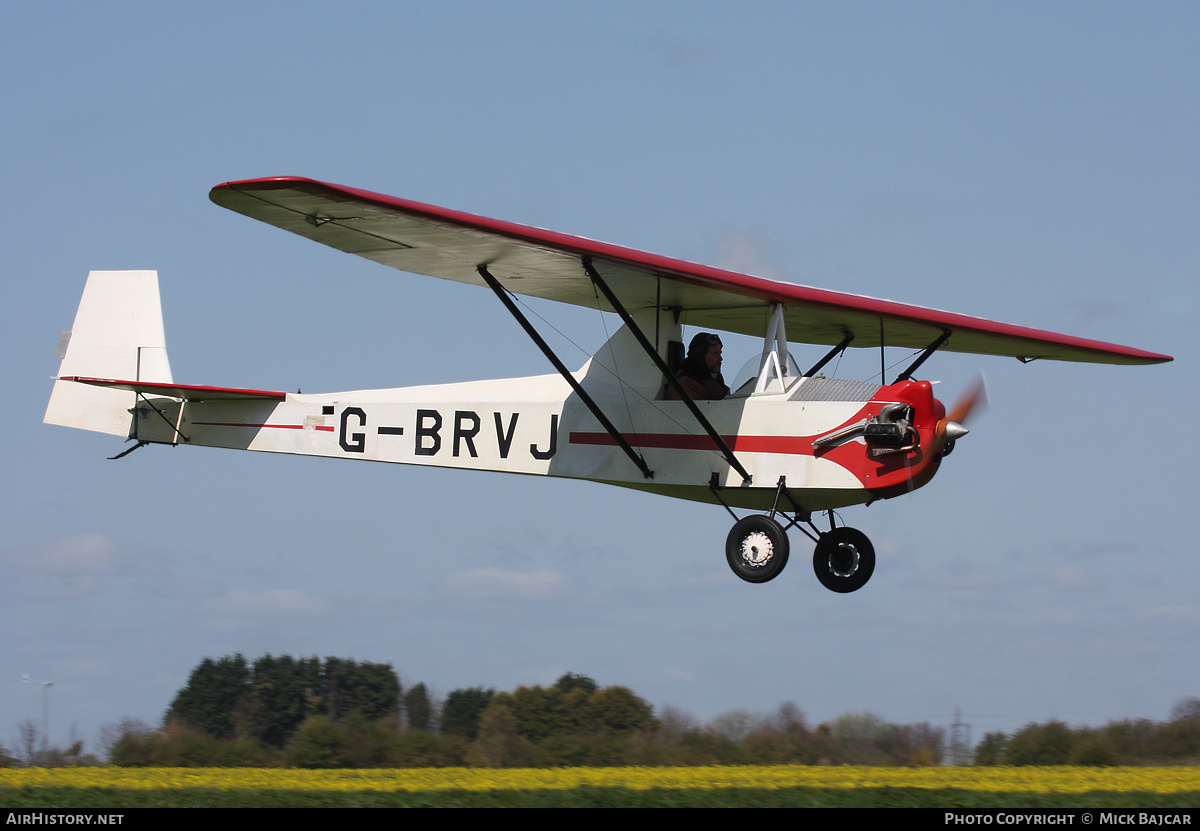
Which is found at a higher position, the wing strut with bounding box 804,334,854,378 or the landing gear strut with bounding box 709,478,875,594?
the wing strut with bounding box 804,334,854,378

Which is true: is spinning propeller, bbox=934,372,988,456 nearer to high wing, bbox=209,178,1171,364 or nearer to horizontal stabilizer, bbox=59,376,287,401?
high wing, bbox=209,178,1171,364

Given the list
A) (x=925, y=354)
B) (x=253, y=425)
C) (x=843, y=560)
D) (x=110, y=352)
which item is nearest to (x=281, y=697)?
(x=253, y=425)

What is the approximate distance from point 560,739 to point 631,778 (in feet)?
5.04

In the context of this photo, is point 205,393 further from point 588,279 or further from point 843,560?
point 843,560

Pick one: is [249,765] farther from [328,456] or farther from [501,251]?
[501,251]

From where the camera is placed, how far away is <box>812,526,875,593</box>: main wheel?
13148 millimetres

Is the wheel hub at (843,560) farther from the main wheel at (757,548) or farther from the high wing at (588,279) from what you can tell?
the high wing at (588,279)

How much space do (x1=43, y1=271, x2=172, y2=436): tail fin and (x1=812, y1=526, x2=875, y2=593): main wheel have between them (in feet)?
27.1

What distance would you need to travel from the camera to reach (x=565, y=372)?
43.7 ft

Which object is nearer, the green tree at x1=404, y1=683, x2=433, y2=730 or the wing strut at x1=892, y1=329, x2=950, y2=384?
the green tree at x1=404, y1=683, x2=433, y2=730

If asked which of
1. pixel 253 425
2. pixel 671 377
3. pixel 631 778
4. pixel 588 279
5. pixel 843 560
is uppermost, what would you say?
pixel 588 279

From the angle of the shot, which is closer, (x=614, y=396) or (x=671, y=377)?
(x=671, y=377)

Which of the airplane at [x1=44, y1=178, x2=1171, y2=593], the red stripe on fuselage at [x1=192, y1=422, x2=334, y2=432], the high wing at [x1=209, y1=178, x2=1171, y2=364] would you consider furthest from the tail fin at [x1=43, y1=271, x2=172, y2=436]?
the high wing at [x1=209, y1=178, x2=1171, y2=364]
